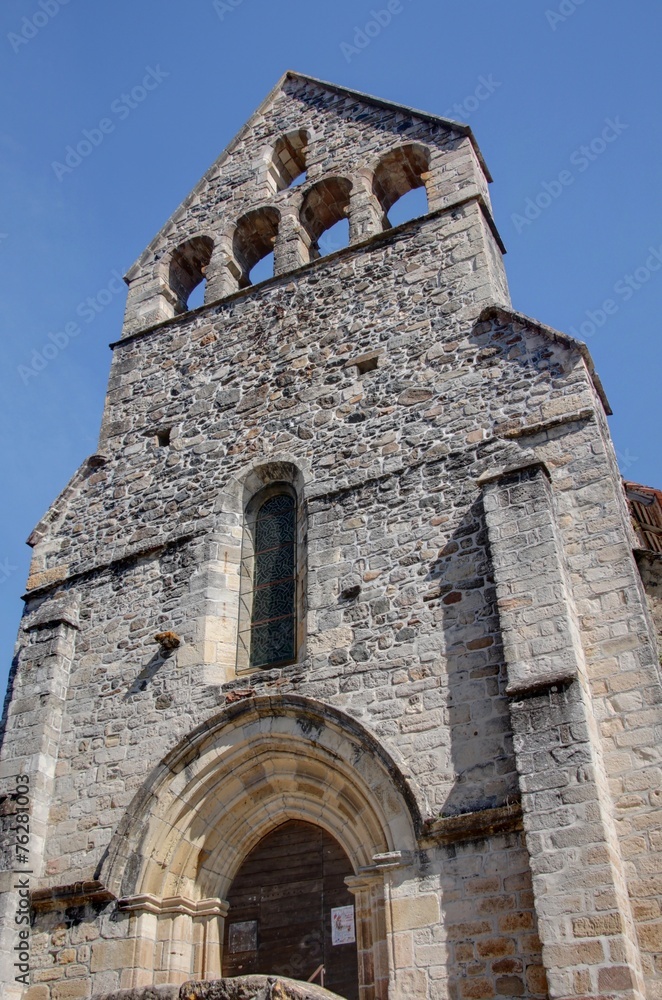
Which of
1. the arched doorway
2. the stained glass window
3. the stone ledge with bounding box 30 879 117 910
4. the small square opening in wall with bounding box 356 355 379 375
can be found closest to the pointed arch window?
the stained glass window

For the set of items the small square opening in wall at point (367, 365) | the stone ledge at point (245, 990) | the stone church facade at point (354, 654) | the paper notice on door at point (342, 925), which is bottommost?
the stone ledge at point (245, 990)

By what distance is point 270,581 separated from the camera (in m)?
9.38

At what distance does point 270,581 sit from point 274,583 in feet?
0.21

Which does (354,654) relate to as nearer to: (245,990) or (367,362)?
(367,362)

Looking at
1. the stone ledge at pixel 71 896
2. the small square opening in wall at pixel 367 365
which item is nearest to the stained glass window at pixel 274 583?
the small square opening in wall at pixel 367 365

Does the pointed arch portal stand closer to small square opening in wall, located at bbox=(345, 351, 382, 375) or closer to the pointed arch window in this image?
the pointed arch window

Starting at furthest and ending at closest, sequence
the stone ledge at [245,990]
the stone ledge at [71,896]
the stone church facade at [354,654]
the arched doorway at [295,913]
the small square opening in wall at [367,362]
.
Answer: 1. the small square opening in wall at [367,362]
2. the arched doorway at [295,913]
3. the stone ledge at [71,896]
4. the stone church facade at [354,654]
5. the stone ledge at [245,990]

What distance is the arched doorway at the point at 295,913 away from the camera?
9.22m

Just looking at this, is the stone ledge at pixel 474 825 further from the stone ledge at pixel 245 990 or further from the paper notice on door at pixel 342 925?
the paper notice on door at pixel 342 925

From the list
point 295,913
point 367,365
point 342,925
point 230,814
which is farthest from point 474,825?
point 367,365

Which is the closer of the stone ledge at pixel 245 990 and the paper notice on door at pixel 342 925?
the stone ledge at pixel 245 990

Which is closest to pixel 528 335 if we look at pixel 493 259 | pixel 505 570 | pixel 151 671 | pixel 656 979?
pixel 493 259

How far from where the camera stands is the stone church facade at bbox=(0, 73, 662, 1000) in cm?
644

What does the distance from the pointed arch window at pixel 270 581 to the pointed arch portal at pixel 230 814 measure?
0.91 metres
